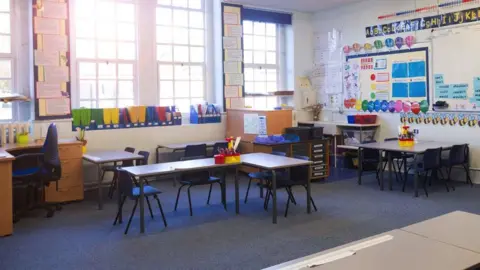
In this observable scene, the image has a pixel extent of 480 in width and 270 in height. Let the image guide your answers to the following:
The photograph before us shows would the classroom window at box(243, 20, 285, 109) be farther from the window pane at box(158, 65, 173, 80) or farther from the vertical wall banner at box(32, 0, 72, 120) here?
the vertical wall banner at box(32, 0, 72, 120)

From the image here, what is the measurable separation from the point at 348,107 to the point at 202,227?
5.51m

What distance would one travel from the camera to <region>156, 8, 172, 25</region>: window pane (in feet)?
28.3

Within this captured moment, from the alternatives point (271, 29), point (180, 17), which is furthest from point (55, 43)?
point (271, 29)

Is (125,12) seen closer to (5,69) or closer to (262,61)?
(5,69)

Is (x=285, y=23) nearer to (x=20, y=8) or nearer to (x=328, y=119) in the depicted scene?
(x=328, y=119)

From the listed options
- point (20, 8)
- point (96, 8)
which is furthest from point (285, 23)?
point (20, 8)

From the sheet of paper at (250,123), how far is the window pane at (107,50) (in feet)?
8.87

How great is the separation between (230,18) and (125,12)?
86.0 inches

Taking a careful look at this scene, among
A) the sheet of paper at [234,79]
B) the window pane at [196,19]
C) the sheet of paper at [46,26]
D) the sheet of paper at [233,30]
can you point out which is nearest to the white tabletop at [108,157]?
the sheet of paper at [46,26]

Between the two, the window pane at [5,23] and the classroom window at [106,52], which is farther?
the classroom window at [106,52]

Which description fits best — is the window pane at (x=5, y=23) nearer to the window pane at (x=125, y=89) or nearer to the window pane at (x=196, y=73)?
the window pane at (x=125, y=89)

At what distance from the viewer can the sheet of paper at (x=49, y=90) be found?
715 centimetres

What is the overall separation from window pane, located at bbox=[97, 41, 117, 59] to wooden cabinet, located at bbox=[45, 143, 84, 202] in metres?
2.01

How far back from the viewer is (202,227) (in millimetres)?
5398
